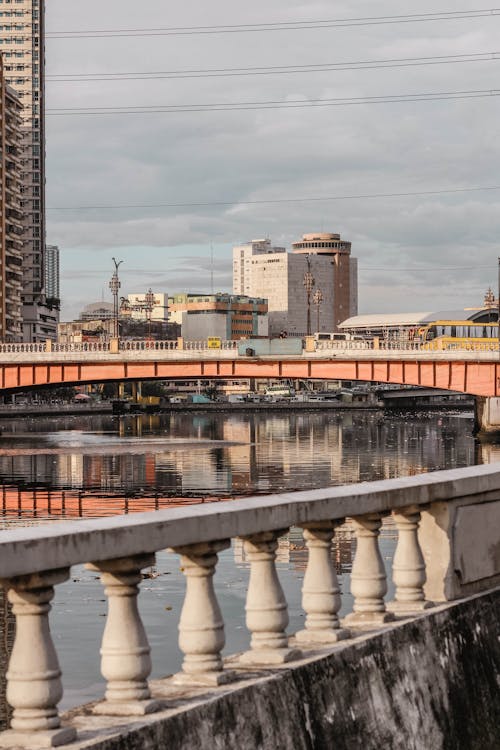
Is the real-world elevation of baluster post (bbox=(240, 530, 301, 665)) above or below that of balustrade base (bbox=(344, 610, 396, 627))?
above

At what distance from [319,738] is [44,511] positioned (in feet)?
145

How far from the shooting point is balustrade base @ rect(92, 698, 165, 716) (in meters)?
6.61

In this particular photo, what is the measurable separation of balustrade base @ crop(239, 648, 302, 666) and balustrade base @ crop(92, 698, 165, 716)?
1258 millimetres

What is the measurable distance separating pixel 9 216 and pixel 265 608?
631 ft

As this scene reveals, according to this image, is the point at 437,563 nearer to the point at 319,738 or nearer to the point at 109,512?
the point at 319,738

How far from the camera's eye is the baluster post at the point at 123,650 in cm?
666

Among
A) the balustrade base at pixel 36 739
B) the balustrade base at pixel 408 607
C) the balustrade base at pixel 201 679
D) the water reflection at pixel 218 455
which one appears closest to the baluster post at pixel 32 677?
the balustrade base at pixel 36 739

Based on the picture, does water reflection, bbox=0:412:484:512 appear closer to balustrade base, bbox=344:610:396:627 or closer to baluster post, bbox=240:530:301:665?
balustrade base, bbox=344:610:396:627

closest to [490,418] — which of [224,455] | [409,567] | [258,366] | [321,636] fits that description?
[258,366]

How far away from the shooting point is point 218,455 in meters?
92.3

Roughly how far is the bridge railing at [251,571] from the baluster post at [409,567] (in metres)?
0.01

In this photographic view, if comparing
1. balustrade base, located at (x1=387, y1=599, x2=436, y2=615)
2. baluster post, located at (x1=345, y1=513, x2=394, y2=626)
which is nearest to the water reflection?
balustrade base, located at (x1=387, y1=599, x2=436, y2=615)

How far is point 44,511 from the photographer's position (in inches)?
2009

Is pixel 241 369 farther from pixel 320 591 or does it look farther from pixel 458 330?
pixel 320 591
